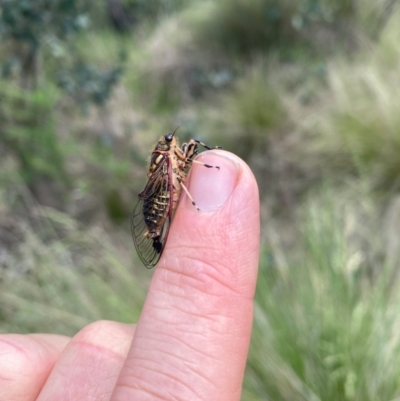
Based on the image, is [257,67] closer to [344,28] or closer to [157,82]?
[344,28]

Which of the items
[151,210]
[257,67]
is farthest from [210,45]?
[151,210]

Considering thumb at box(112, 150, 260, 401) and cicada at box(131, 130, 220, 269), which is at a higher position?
cicada at box(131, 130, 220, 269)

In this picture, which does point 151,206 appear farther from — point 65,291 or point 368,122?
point 368,122

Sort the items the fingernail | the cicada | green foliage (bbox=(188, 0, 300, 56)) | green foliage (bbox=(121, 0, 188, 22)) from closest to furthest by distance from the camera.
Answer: the fingernail → the cicada → green foliage (bbox=(188, 0, 300, 56)) → green foliage (bbox=(121, 0, 188, 22))

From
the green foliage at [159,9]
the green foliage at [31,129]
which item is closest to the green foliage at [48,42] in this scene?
the green foliage at [31,129]

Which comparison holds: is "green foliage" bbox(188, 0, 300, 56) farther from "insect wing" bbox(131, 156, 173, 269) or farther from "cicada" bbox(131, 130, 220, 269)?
"insect wing" bbox(131, 156, 173, 269)

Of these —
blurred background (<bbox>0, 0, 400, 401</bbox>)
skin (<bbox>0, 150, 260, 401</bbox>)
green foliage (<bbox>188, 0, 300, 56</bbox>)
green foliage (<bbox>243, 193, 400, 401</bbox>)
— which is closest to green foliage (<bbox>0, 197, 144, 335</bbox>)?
blurred background (<bbox>0, 0, 400, 401</bbox>)
